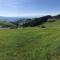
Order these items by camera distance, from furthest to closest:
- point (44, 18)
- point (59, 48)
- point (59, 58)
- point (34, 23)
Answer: point (44, 18), point (34, 23), point (59, 48), point (59, 58)

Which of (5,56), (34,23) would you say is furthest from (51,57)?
(34,23)

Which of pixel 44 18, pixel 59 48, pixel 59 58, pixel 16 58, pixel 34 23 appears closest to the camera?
pixel 59 58

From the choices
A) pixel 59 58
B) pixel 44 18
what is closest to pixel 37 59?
Answer: pixel 59 58

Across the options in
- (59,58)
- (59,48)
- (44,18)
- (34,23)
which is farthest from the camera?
(44,18)

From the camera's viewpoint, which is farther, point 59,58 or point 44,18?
point 44,18

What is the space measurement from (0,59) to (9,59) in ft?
4.25

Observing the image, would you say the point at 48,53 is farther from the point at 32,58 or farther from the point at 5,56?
the point at 5,56

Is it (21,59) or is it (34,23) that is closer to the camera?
(21,59)

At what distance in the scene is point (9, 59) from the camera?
2731 centimetres

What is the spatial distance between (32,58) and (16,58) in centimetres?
240

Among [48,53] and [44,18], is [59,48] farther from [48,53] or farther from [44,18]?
[44,18]

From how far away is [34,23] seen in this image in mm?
119750

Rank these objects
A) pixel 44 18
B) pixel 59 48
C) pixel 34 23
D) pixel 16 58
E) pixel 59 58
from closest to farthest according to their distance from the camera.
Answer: pixel 59 58 < pixel 16 58 < pixel 59 48 < pixel 34 23 < pixel 44 18

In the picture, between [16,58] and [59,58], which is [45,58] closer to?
[59,58]
